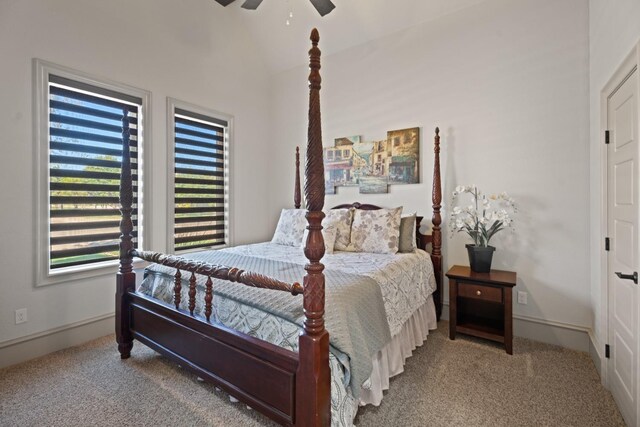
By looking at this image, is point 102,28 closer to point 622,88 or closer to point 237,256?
point 237,256

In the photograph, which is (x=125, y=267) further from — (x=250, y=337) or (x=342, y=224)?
(x=342, y=224)

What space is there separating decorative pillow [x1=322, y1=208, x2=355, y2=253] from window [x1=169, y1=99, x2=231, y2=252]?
1601 mm

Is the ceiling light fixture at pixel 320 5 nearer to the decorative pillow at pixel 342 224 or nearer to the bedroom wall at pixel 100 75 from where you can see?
the bedroom wall at pixel 100 75

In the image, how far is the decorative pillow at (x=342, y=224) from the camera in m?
3.14

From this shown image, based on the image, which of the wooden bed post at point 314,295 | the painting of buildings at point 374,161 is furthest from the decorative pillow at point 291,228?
the wooden bed post at point 314,295

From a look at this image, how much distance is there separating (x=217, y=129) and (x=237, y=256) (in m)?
2.15

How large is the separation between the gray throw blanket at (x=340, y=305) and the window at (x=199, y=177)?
1.44 m

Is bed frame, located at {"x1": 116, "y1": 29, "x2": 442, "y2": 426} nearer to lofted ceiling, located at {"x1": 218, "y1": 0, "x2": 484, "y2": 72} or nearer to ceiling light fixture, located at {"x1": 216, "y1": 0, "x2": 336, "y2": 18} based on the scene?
ceiling light fixture, located at {"x1": 216, "y1": 0, "x2": 336, "y2": 18}

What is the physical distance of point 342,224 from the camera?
3.22 meters

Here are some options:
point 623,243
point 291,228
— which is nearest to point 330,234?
point 291,228

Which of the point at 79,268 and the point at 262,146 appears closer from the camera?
the point at 79,268

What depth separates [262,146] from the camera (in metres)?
4.54

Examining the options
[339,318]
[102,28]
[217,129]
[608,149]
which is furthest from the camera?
[217,129]

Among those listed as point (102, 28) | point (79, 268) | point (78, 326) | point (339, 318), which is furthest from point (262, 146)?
point (339, 318)
